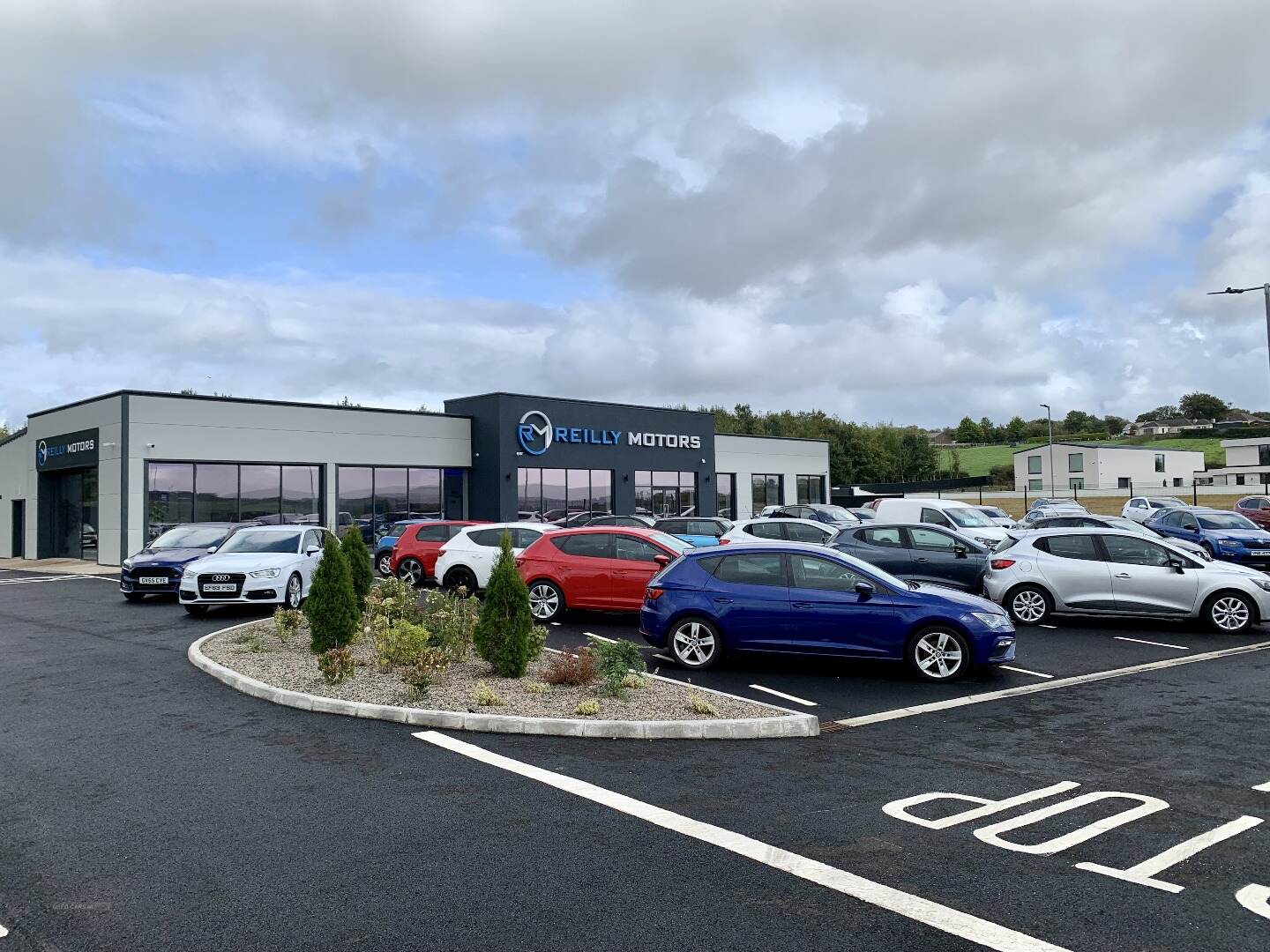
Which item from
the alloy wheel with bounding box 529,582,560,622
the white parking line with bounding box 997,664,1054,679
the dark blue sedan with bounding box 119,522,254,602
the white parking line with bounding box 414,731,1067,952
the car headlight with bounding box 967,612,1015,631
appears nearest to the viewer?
the white parking line with bounding box 414,731,1067,952

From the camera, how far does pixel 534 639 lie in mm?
9867

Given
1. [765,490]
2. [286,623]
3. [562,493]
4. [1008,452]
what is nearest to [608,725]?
[286,623]

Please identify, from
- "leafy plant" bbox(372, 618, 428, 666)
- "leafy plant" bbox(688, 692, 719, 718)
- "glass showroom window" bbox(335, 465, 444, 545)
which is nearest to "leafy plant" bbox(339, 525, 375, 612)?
"leafy plant" bbox(372, 618, 428, 666)

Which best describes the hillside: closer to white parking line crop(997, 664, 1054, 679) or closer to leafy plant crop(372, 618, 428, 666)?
white parking line crop(997, 664, 1054, 679)

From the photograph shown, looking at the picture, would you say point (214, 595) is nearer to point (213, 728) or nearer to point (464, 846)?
point (213, 728)

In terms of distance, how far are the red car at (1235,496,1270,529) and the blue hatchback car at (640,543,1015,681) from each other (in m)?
28.3

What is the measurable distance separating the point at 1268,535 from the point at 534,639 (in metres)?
22.4

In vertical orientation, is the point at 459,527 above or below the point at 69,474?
below

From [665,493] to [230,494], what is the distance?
63.4 ft

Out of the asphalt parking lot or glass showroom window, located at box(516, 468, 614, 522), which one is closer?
the asphalt parking lot

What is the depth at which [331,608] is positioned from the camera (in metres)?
10.7

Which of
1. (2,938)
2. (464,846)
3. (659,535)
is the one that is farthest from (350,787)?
(659,535)

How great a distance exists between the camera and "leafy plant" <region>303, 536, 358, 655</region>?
10.6 m

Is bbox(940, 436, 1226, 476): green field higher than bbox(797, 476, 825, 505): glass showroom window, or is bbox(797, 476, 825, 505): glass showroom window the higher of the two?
bbox(940, 436, 1226, 476): green field
